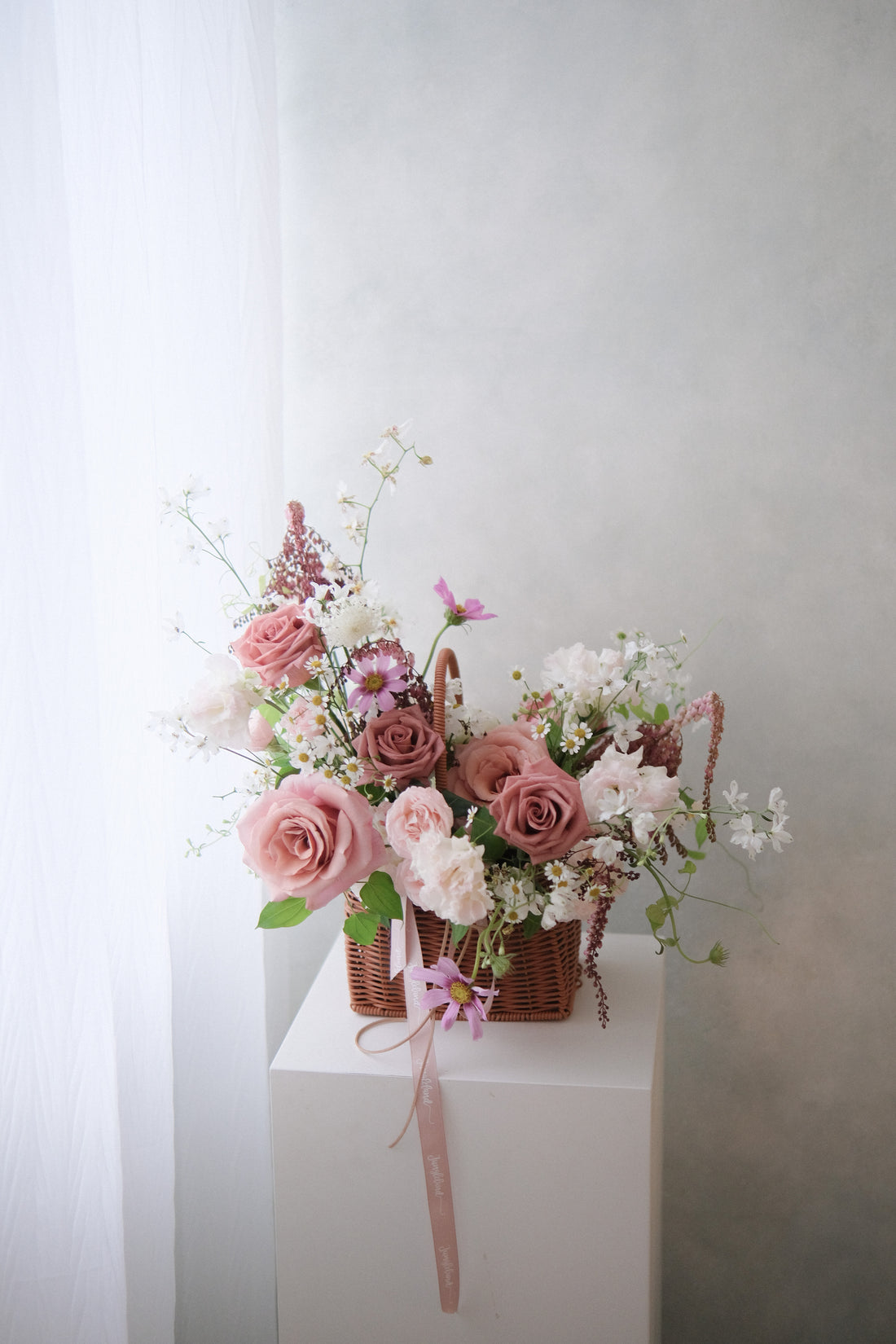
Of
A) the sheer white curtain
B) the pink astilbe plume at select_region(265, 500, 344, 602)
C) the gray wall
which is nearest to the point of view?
the sheer white curtain

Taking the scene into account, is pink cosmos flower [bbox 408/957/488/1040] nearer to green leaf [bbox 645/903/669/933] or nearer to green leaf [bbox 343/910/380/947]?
green leaf [bbox 343/910/380/947]

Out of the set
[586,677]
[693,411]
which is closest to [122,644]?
[586,677]

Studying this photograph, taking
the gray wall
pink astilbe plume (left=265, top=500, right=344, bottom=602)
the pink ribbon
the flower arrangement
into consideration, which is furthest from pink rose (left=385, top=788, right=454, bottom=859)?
the gray wall

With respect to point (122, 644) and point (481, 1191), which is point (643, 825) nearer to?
point (481, 1191)

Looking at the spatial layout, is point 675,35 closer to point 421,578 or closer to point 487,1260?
point 421,578

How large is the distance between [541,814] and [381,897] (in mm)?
180

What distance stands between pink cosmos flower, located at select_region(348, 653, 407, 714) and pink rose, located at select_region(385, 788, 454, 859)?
87 millimetres

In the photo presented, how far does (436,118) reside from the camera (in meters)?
1.26

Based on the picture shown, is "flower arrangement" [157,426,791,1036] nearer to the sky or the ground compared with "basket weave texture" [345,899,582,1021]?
nearer to the sky

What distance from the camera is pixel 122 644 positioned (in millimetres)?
922

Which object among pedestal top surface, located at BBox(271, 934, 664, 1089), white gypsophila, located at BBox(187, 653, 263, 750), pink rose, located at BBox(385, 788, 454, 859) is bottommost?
pedestal top surface, located at BBox(271, 934, 664, 1089)

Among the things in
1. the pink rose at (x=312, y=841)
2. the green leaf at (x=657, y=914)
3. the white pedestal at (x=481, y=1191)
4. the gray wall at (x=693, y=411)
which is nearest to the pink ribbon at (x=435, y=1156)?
the white pedestal at (x=481, y=1191)

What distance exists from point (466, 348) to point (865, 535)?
22.4 inches

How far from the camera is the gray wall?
3.97ft
